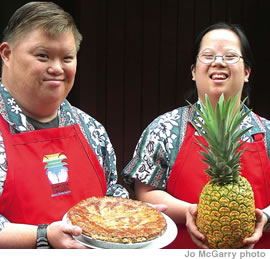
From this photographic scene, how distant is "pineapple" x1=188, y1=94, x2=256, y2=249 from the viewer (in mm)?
1405

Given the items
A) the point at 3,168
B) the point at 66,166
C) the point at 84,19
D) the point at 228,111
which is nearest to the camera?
the point at 228,111

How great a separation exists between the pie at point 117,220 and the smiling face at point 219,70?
2.22 feet

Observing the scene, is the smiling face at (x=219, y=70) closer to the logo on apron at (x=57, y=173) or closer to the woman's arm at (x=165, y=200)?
the woman's arm at (x=165, y=200)

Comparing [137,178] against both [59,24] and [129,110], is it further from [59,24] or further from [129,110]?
[129,110]

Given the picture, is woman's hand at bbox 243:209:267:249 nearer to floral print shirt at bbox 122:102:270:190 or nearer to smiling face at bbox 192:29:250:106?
floral print shirt at bbox 122:102:270:190

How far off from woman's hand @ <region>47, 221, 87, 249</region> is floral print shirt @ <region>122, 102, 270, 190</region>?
23.9 inches

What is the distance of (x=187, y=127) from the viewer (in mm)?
2055

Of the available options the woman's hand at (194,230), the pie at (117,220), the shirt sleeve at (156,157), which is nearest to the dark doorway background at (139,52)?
the shirt sleeve at (156,157)

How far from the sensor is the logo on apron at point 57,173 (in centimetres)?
167

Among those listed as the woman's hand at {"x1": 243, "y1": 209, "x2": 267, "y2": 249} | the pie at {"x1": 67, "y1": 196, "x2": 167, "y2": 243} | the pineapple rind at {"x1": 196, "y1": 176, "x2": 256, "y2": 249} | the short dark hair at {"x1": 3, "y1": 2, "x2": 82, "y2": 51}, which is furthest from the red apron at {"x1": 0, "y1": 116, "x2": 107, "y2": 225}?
the woman's hand at {"x1": 243, "y1": 209, "x2": 267, "y2": 249}

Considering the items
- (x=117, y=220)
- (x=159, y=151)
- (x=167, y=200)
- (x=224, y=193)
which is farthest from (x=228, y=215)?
(x=159, y=151)

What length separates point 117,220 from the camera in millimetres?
1537
